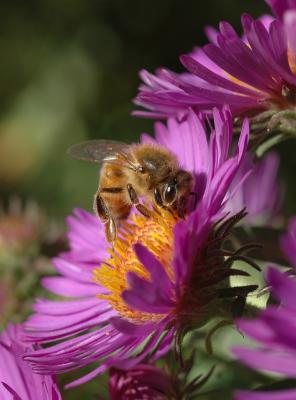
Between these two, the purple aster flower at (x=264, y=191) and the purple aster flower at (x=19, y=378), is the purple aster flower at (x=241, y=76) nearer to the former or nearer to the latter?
the purple aster flower at (x=19, y=378)

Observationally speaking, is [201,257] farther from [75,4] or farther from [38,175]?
[75,4]

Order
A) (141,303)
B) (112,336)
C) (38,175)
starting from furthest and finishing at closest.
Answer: (38,175) → (112,336) → (141,303)

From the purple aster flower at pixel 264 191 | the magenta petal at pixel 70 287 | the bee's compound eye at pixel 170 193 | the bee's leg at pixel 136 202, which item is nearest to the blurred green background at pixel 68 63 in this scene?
the purple aster flower at pixel 264 191

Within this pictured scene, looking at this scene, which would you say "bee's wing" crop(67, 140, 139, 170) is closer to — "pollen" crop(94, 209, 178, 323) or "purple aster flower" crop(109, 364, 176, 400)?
"pollen" crop(94, 209, 178, 323)

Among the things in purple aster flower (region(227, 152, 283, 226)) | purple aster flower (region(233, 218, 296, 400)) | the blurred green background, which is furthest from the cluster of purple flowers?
the blurred green background

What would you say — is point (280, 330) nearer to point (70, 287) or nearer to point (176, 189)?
point (176, 189)

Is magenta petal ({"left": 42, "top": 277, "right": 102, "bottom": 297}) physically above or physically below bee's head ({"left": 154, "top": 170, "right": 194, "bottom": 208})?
below

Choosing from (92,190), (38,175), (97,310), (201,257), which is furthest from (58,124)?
(201,257)
